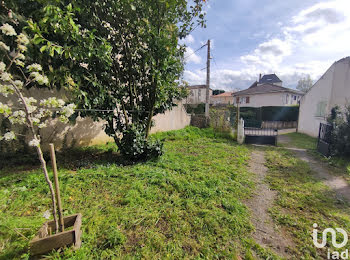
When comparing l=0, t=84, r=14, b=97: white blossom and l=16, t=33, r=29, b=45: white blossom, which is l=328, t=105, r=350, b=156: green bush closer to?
l=16, t=33, r=29, b=45: white blossom

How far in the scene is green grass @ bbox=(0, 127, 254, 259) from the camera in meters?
1.93

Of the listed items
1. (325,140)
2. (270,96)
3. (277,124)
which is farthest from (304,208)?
(270,96)

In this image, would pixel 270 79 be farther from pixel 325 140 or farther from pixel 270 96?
pixel 325 140

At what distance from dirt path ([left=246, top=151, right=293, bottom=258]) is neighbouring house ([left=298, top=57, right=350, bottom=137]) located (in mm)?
6911

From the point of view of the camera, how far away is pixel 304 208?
294cm

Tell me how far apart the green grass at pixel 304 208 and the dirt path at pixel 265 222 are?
0.40ft

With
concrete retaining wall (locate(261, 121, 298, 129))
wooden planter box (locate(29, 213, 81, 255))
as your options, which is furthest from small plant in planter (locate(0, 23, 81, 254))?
concrete retaining wall (locate(261, 121, 298, 129))

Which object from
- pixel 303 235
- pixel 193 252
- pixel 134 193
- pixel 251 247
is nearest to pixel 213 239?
pixel 193 252

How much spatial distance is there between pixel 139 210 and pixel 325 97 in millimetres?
12389

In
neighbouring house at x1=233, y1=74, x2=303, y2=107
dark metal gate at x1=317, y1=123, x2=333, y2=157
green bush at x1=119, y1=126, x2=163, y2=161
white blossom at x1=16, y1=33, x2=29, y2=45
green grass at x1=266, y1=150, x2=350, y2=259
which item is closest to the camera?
white blossom at x1=16, y1=33, x2=29, y2=45

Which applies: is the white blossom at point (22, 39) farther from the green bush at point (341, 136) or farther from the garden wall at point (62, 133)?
the green bush at point (341, 136)

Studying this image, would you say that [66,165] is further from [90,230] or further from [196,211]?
[196,211]

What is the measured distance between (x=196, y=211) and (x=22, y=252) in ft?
7.42

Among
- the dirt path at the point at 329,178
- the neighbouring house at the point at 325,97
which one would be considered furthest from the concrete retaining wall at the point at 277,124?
the dirt path at the point at 329,178
